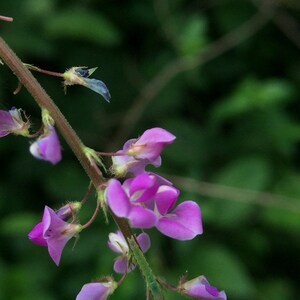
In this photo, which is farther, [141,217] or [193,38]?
[193,38]

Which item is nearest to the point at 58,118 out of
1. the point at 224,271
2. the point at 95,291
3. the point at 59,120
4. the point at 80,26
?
the point at 59,120

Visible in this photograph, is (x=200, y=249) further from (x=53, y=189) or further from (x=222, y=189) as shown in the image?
(x=53, y=189)

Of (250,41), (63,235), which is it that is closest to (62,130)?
(63,235)

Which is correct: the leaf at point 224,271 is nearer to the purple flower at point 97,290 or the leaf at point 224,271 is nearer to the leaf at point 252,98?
the leaf at point 252,98

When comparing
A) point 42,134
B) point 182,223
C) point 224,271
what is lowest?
point 224,271

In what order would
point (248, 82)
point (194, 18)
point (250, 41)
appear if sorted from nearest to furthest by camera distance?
point (248, 82) < point (194, 18) < point (250, 41)

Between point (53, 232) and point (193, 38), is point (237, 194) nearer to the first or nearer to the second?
point (193, 38)
